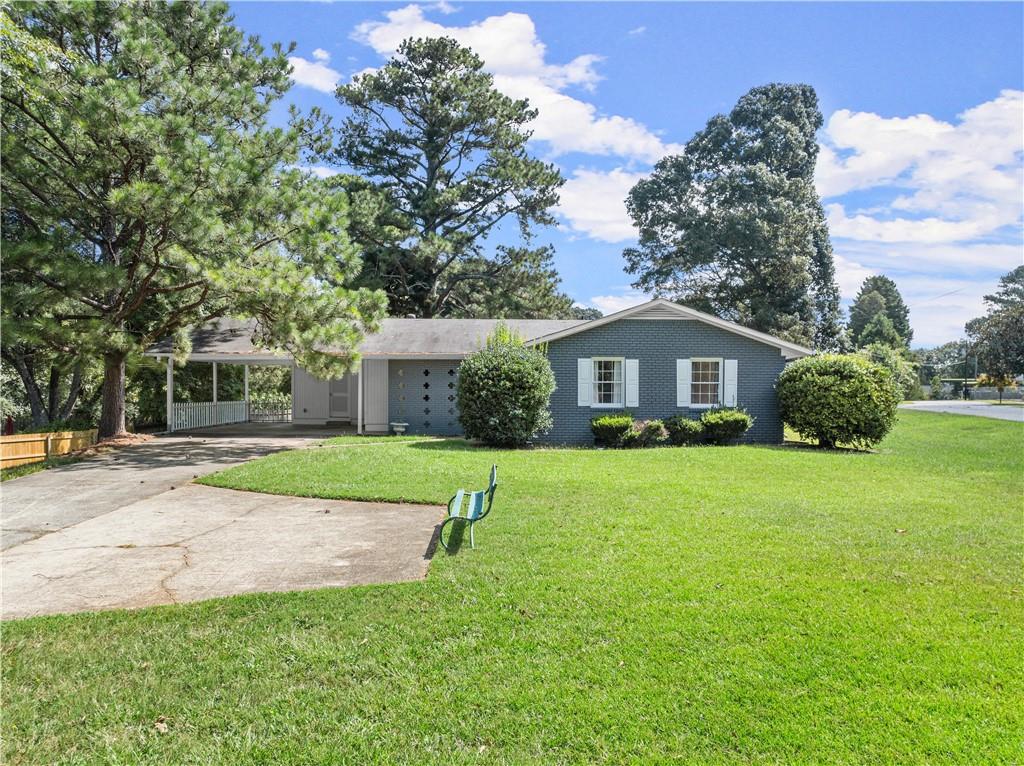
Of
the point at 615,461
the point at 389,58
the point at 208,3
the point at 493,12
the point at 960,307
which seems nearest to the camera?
the point at 493,12

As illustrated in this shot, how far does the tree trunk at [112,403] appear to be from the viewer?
1664cm

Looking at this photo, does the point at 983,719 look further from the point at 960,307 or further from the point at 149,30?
the point at 960,307

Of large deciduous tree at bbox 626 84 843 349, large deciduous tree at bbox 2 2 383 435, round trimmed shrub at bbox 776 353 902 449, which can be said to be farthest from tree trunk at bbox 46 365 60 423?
large deciduous tree at bbox 626 84 843 349

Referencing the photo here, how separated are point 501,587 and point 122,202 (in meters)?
11.7

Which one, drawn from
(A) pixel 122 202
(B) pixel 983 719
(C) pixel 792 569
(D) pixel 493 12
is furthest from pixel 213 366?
(B) pixel 983 719

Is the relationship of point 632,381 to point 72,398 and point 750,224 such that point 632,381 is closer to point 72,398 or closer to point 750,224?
point 72,398

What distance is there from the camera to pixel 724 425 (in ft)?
55.0

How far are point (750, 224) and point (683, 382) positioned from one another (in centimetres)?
2146

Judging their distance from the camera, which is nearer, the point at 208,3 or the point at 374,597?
the point at 374,597

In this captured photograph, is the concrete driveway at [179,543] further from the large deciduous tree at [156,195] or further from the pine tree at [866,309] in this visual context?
the pine tree at [866,309]

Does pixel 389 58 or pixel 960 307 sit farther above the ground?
pixel 389 58

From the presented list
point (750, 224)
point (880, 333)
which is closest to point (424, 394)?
point (750, 224)

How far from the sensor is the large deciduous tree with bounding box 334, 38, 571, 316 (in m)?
33.6

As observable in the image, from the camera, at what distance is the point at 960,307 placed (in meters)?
59.2
